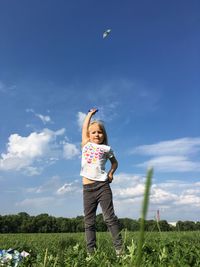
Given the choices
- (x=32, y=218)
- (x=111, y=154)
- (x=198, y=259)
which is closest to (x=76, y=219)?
(x=32, y=218)

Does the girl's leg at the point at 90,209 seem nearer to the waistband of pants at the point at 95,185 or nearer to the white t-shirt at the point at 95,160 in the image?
the waistband of pants at the point at 95,185

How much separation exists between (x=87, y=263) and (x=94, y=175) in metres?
2.88

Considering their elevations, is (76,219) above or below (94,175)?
above

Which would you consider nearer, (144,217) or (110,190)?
(144,217)

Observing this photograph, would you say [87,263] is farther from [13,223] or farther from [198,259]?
[13,223]

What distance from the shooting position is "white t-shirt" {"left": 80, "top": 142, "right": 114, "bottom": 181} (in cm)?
611

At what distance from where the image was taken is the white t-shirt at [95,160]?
6109 millimetres

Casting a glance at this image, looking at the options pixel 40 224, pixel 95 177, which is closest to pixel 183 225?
pixel 95 177

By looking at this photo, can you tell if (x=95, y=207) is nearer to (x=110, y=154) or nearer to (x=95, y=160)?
(x=95, y=160)

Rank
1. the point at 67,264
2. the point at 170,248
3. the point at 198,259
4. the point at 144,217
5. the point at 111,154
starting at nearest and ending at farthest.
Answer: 1. the point at 144,217
2. the point at 67,264
3. the point at 198,259
4. the point at 170,248
5. the point at 111,154

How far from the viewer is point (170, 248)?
422 centimetres

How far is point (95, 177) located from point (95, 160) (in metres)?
0.29

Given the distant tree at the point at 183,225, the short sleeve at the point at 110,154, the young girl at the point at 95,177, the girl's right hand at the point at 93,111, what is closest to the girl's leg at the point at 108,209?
the young girl at the point at 95,177

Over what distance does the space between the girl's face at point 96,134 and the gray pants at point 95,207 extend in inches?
29.0
